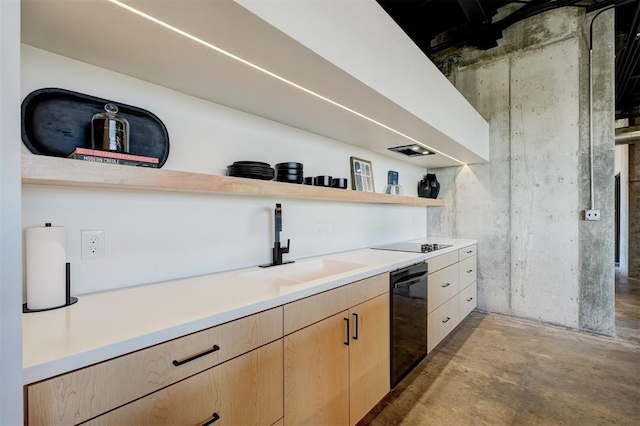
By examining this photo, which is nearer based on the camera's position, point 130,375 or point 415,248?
point 130,375

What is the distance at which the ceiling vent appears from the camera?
281cm

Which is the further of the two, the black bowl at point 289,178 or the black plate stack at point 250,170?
the black bowl at point 289,178

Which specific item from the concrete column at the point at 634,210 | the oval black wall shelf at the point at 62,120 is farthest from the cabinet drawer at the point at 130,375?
the concrete column at the point at 634,210

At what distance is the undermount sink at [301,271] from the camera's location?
172 cm

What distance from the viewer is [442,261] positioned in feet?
8.63

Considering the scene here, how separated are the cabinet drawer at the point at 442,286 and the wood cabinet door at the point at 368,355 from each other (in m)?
0.72

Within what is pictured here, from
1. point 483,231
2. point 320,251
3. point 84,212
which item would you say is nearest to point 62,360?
point 84,212

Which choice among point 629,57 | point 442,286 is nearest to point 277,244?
point 442,286

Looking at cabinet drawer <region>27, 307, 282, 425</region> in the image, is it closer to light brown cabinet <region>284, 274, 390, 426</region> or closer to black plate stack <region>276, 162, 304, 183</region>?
light brown cabinet <region>284, 274, 390, 426</region>

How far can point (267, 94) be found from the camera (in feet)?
5.19

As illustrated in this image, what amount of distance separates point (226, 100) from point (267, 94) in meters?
0.26

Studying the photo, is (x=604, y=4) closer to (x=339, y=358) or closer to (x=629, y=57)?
(x=629, y=57)

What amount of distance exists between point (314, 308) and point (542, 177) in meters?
3.30

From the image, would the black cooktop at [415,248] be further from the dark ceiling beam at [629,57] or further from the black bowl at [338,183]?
the dark ceiling beam at [629,57]
